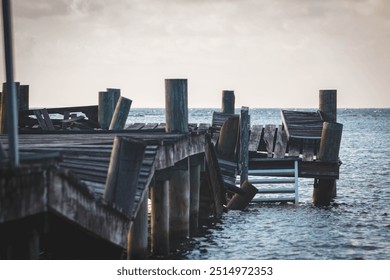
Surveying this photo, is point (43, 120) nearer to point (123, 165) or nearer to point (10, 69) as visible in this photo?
point (123, 165)

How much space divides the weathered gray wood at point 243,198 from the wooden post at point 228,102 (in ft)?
11.7

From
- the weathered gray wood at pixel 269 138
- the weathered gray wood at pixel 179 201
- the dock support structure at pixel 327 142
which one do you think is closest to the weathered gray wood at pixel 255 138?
the weathered gray wood at pixel 269 138

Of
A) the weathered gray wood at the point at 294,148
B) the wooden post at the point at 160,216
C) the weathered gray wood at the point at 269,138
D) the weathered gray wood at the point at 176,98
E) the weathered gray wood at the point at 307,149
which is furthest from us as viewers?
the weathered gray wood at the point at 269,138

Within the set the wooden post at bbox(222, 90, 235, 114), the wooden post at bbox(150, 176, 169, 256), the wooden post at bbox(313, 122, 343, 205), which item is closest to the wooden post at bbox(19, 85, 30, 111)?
the wooden post at bbox(222, 90, 235, 114)

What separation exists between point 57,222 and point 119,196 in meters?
0.74

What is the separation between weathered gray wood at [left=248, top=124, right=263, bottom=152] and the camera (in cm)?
1983

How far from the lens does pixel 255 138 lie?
20.3 meters

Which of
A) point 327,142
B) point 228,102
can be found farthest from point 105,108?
point 327,142

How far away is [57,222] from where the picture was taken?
705cm

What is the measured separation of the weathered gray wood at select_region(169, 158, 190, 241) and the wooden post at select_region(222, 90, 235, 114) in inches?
322

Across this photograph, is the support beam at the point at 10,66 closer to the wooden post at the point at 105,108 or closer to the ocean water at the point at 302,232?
the ocean water at the point at 302,232

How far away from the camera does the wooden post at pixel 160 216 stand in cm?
1190

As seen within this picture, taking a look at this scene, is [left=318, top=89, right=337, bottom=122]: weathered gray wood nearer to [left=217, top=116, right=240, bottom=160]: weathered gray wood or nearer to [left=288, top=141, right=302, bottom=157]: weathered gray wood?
[left=288, top=141, right=302, bottom=157]: weathered gray wood

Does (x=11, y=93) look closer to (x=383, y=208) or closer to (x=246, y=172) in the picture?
(x=246, y=172)
